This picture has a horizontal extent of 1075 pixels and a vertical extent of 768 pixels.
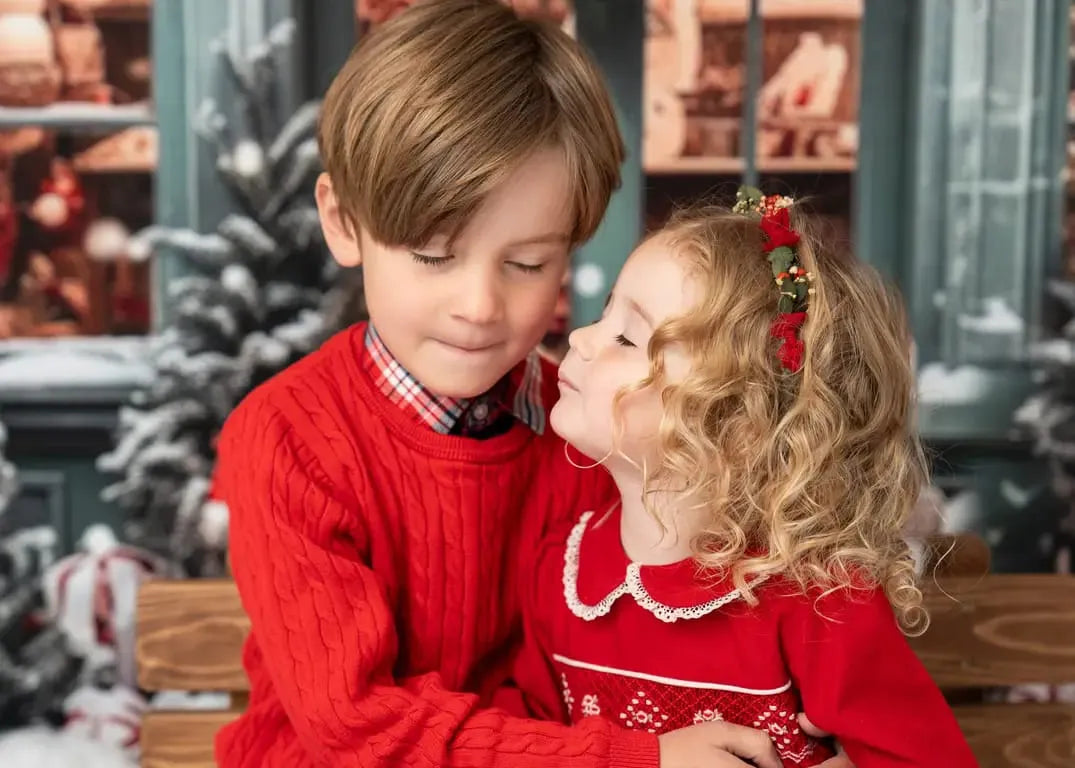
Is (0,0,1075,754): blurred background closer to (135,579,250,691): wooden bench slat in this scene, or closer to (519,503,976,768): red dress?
(135,579,250,691): wooden bench slat

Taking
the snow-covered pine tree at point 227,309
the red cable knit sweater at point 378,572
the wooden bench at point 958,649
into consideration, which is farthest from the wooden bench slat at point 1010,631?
the snow-covered pine tree at point 227,309

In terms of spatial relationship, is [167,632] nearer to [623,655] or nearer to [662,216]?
[623,655]

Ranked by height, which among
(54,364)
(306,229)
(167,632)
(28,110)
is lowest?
(167,632)

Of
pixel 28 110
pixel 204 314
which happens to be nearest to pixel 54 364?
pixel 204 314

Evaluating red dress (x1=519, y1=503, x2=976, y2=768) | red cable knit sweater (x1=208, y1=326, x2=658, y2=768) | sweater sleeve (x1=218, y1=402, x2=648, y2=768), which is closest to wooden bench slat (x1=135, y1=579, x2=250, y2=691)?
red cable knit sweater (x1=208, y1=326, x2=658, y2=768)

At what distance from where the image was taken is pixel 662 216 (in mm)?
2166

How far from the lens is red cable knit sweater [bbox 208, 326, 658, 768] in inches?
49.3

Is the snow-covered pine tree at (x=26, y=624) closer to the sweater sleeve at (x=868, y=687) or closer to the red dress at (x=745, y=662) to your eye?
the red dress at (x=745, y=662)

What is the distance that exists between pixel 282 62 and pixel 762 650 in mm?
1340

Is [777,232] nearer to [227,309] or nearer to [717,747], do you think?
[717,747]

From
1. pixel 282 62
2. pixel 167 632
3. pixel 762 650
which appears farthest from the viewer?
pixel 282 62

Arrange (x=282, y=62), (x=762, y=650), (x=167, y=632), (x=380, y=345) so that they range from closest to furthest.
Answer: (x=762, y=650) → (x=380, y=345) → (x=167, y=632) → (x=282, y=62)

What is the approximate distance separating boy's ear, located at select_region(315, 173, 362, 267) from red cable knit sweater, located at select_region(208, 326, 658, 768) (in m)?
0.12

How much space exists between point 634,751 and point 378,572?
348mm
